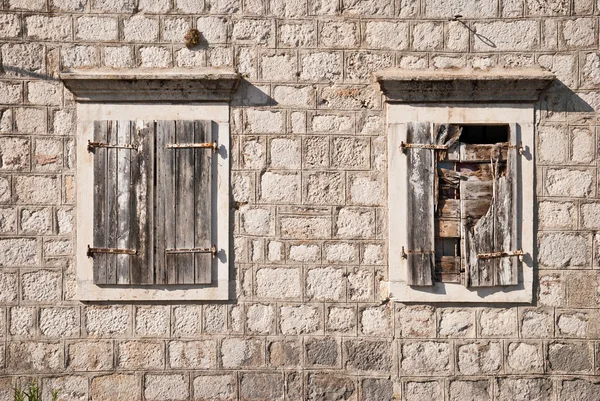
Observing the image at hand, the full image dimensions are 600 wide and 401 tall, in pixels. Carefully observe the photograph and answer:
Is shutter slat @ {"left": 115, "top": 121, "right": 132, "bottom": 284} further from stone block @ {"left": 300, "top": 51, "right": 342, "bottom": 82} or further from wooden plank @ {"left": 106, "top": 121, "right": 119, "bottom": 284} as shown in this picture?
stone block @ {"left": 300, "top": 51, "right": 342, "bottom": 82}

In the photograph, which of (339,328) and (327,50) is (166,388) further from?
(327,50)

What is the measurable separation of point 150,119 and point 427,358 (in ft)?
9.14

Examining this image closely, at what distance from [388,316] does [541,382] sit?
127cm

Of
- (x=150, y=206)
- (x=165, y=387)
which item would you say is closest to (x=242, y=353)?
(x=165, y=387)

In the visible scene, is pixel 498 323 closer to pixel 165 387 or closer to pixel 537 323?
pixel 537 323

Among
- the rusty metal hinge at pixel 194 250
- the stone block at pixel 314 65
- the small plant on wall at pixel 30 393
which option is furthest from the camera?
the stone block at pixel 314 65

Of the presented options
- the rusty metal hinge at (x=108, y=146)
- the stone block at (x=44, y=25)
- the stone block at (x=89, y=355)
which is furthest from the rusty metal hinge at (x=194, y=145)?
the stone block at (x=89, y=355)

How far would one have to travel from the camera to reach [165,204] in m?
4.82

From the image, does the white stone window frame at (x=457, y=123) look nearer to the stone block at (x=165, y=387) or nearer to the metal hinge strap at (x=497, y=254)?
the metal hinge strap at (x=497, y=254)

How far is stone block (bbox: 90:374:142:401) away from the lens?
15.9 ft

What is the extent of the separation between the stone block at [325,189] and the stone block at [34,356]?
2.24 m

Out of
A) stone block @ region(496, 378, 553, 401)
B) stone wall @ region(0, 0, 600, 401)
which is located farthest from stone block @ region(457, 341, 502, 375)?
stone block @ region(496, 378, 553, 401)

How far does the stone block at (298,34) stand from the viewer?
16.1ft

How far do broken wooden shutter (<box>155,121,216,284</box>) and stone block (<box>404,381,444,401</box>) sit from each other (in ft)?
5.71
